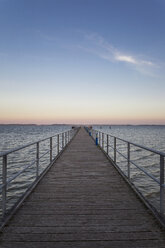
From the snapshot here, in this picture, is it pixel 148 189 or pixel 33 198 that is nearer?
pixel 33 198

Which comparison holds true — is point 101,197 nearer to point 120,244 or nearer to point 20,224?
point 120,244

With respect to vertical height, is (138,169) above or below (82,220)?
below

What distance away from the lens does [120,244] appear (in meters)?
Result: 2.21

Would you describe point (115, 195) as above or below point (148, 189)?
above

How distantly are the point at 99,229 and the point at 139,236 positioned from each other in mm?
555

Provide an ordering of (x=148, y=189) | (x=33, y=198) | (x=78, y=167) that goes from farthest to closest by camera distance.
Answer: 1. (x=148, y=189)
2. (x=78, y=167)
3. (x=33, y=198)

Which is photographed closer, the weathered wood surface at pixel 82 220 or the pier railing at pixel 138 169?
the weathered wood surface at pixel 82 220

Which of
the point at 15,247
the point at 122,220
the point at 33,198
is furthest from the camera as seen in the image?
the point at 33,198

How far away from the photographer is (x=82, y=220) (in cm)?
274

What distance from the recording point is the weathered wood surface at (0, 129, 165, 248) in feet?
7.41

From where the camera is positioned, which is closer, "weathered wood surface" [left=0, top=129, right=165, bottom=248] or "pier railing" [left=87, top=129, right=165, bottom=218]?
"weathered wood surface" [left=0, top=129, right=165, bottom=248]

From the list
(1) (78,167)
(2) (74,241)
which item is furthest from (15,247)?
(1) (78,167)

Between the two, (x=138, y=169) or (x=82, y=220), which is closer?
(x=82, y=220)

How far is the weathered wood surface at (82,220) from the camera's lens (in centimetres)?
226
